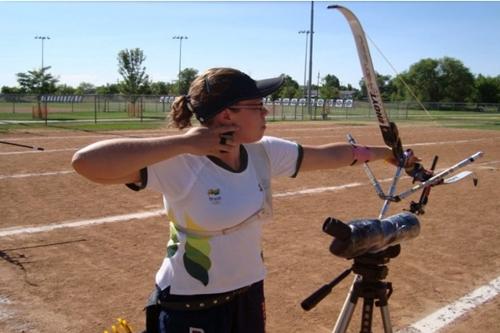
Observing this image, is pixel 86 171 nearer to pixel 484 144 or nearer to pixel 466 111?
pixel 484 144

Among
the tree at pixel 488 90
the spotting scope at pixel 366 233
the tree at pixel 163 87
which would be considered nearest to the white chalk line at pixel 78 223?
the spotting scope at pixel 366 233

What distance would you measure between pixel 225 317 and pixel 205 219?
1.46 ft

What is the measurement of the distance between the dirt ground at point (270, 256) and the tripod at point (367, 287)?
2.12m

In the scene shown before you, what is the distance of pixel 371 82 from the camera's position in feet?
9.25

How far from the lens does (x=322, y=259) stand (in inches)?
234

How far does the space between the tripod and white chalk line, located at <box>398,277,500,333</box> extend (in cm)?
223

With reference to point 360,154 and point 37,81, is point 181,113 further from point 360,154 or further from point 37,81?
point 37,81

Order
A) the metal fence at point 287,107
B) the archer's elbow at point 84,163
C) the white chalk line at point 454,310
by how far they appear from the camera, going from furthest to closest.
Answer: the metal fence at point 287,107 → the white chalk line at point 454,310 → the archer's elbow at point 84,163

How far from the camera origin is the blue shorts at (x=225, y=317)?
7.11ft

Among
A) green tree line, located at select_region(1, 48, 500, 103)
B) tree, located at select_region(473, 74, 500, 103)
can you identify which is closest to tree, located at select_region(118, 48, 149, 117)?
green tree line, located at select_region(1, 48, 500, 103)

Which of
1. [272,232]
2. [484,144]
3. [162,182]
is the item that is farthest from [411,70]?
[162,182]

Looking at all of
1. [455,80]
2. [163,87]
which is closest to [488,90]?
[455,80]

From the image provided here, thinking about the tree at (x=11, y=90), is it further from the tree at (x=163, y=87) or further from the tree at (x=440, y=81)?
the tree at (x=440, y=81)

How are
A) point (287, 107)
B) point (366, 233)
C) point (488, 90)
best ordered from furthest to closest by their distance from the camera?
point (488, 90)
point (287, 107)
point (366, 233)
